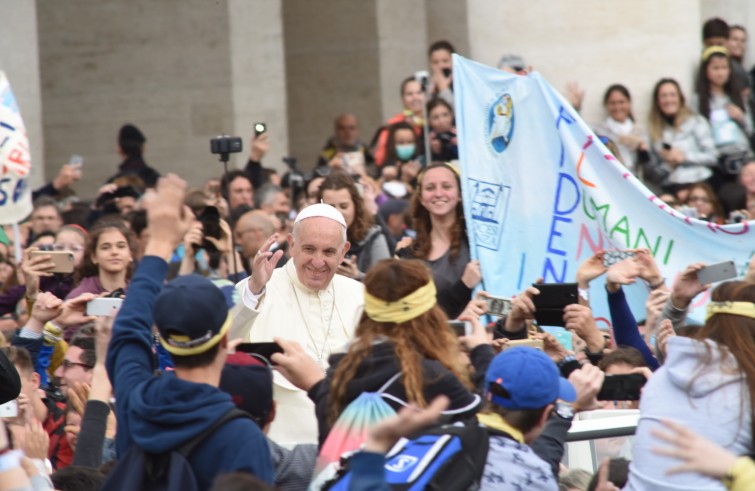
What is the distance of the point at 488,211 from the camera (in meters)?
8.64

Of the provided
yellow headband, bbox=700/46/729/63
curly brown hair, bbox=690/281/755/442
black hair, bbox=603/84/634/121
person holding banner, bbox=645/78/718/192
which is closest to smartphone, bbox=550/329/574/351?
curly brown hair, bbox=690/281/755/442

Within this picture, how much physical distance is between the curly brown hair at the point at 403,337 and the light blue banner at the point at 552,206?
11.4 ft

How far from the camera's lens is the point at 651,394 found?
4738 mm

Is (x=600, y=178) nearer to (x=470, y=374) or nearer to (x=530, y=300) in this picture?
(x=530, y=300)

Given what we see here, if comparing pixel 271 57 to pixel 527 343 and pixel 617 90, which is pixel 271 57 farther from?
pixel 527 343

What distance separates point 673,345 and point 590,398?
0.40 meters

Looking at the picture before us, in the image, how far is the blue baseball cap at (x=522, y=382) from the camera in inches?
183

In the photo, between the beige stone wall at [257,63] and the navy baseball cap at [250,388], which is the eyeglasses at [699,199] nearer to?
the beige stone wall at [257,63]

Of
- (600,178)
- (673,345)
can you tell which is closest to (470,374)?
(673,345)

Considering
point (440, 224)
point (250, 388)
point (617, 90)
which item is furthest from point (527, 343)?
point (617, 90)

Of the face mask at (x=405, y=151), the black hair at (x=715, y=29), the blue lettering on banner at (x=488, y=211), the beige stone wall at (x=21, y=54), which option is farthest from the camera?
the black hair at (x=715, y=29)

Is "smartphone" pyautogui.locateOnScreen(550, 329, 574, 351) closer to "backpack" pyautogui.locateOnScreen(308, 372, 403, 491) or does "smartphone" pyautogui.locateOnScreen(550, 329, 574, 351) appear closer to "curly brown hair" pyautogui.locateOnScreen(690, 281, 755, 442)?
"curly brown hair" pyautogui.locateOnScreen(690, 281, 755, 442)

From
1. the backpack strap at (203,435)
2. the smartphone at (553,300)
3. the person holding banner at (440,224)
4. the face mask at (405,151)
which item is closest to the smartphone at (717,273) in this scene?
the smartphone at (553,300)

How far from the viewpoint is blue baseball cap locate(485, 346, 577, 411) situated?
15.2 ft
